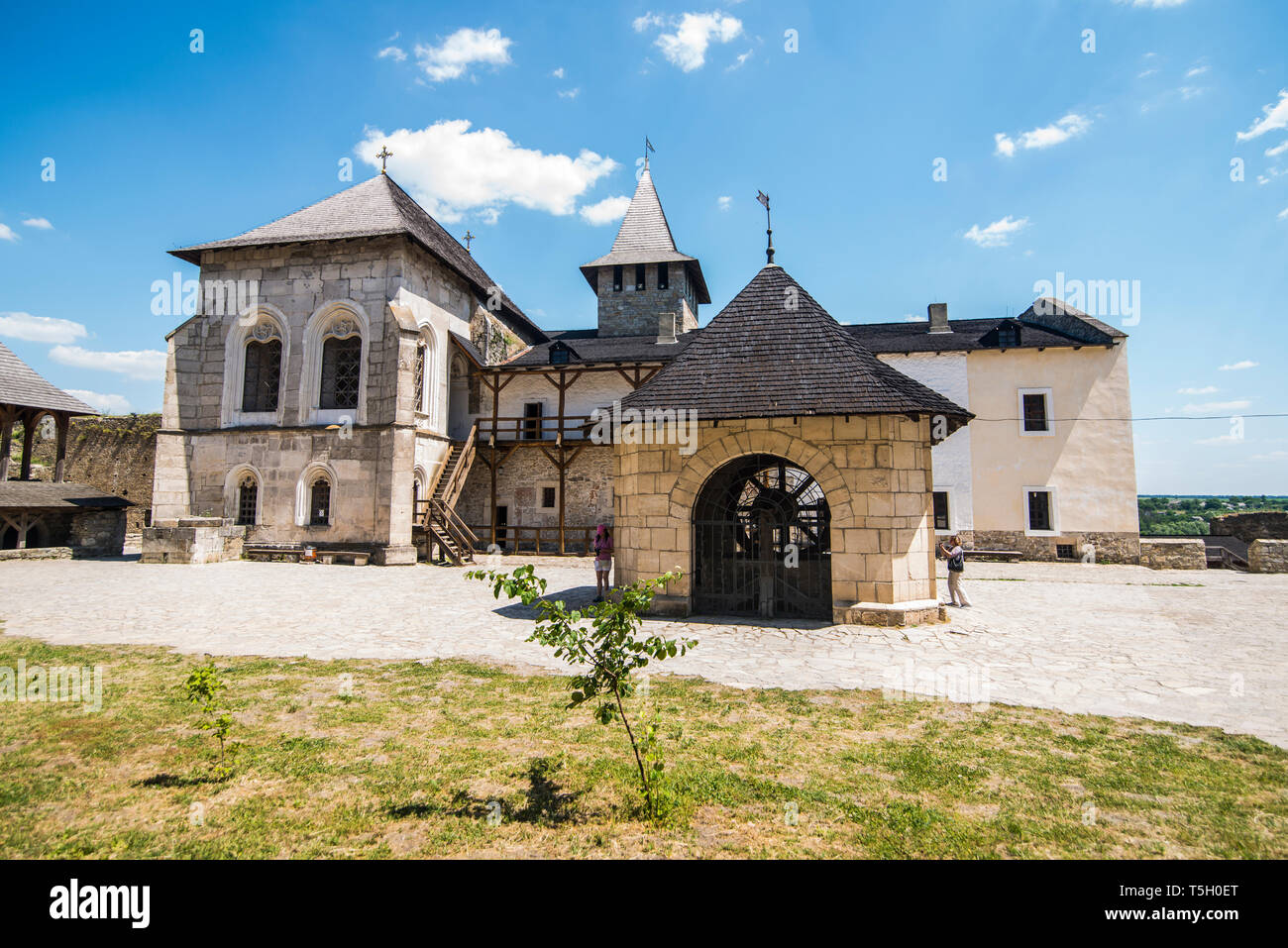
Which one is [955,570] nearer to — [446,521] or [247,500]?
[446,521]

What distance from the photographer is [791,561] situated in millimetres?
9867

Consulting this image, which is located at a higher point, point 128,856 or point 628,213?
point 628,213

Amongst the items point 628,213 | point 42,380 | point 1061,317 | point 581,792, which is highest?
point 628,213

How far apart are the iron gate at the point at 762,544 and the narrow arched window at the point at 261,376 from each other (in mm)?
17674

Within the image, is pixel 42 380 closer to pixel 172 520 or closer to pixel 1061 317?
pixel 172 520

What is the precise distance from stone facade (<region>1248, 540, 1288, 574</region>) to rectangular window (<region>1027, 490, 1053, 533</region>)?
519cm

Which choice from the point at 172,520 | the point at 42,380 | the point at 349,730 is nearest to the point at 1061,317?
the point at 349,730

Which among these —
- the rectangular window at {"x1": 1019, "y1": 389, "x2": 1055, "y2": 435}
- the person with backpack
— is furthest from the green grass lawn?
the rectangular window at {"x1": 1019, "y1": 389, "x2": 1055, "y2": 435}

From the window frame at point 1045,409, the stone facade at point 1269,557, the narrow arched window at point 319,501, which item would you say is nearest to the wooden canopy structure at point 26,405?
the narrow arched window at point 319,501

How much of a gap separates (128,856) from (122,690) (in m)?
3.57

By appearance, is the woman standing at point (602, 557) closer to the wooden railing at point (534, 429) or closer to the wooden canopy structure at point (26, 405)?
the wooden railing at point (534, 429)

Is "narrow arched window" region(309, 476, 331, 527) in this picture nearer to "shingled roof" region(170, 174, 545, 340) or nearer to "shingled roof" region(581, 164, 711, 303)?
"shingled roof" region(170, 174, 545, 340)
